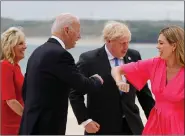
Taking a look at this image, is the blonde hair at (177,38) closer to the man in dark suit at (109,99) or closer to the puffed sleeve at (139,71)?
the puffed sleeve at (139,71)

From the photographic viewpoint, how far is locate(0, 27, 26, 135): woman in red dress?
3.07m

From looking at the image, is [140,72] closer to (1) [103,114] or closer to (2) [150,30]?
(1) [103,114]

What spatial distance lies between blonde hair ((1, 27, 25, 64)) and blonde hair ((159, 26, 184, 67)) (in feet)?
3.95

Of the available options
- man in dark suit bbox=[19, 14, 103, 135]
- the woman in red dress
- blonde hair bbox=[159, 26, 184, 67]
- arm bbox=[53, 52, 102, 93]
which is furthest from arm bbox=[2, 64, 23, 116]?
blonde hair bbox=[159, 26, 184, 67]

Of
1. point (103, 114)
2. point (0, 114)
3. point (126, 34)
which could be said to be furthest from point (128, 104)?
point (0, 114)

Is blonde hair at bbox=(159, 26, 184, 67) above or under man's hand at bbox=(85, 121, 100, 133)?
above

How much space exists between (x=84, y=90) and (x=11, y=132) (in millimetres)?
833

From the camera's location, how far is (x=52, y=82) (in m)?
2.60

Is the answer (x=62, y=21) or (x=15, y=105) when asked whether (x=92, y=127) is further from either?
(x=62, y=21)

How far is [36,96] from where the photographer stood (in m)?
2.62

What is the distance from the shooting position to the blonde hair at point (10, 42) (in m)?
3.15

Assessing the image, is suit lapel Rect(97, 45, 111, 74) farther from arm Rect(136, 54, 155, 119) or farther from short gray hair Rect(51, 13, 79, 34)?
short gray hair Rect(51, 13, 79, 34)

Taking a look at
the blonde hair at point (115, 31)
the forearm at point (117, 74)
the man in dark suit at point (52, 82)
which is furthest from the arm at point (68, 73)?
the blonde hair at point (115, 31)

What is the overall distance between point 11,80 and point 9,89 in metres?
0.07
